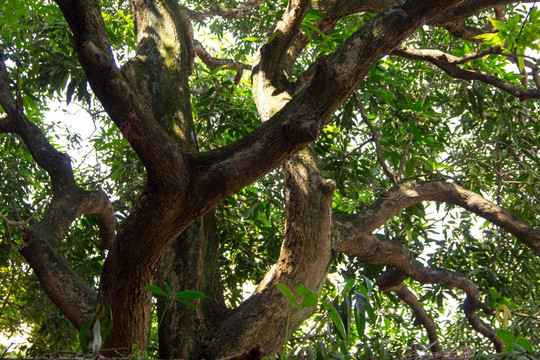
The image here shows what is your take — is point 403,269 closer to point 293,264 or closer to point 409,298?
point 409,298

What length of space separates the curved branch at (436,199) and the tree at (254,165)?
0.01 metres

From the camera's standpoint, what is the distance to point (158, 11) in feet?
12.7

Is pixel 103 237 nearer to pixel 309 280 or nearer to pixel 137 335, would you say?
pixel 137 335

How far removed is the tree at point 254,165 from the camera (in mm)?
2340

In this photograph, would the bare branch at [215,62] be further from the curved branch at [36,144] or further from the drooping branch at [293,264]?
the drooping branch at [293,264]

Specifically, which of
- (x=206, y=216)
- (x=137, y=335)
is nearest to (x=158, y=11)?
(x=206, y=216)

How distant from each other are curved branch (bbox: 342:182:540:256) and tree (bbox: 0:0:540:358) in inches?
0.4

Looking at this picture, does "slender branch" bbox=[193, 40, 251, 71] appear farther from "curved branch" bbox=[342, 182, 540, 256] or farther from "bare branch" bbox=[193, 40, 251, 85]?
"curved branch" bbox=[342, 182, 540, 256]

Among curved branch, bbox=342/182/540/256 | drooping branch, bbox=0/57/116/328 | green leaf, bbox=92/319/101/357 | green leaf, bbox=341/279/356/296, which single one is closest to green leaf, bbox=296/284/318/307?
green leaf, bbox=341/279/356/296

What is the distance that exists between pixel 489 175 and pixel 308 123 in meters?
2.91

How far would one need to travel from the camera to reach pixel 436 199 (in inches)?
150

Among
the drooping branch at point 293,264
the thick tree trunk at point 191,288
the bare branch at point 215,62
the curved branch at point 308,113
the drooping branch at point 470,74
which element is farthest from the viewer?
the bare branch at point 215,62

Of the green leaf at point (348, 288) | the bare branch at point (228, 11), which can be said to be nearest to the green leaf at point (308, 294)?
the green leaf at point (348, 288)

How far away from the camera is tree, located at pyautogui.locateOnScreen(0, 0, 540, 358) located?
2340 mm
